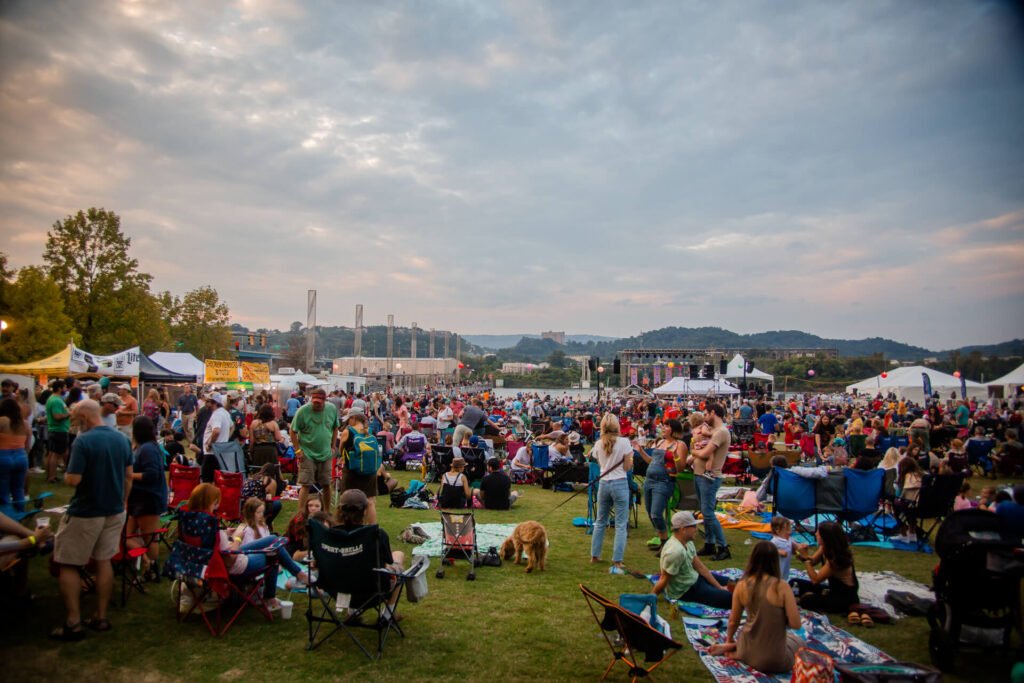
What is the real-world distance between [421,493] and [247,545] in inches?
209

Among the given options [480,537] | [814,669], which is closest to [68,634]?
[480,537]

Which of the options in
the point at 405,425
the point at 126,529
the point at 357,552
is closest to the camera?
the point at 357,552

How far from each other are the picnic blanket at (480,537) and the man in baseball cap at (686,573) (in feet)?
9.15

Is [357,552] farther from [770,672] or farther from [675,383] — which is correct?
[675,383]

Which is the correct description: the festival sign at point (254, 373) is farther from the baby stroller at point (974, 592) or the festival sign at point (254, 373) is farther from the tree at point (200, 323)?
the baby stroller at point (974, 592)

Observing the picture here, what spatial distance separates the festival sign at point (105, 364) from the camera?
16094 millimetres

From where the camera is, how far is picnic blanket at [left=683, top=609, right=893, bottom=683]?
418 cm

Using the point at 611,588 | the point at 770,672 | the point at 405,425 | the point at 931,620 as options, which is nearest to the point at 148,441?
the point at 611,588

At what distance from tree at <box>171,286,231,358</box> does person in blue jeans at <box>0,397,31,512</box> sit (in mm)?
37287

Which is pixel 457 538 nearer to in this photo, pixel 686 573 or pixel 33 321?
pixel 686 573

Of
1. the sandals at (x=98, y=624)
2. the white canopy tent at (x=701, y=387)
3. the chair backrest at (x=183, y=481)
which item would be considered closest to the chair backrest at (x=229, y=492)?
the chair backrest at (x=183, y=481)

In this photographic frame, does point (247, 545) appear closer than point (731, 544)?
Yes

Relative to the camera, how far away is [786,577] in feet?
18.6

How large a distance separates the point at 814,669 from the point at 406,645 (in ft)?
9.60
